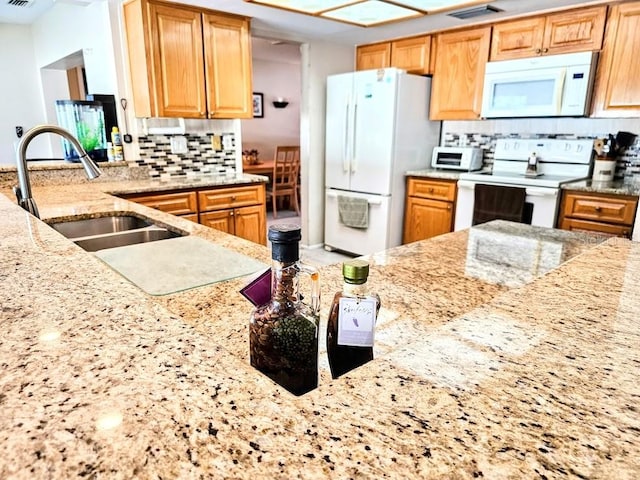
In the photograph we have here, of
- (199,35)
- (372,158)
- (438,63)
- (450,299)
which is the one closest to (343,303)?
(450,299)

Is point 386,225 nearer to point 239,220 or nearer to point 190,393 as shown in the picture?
point 239,220

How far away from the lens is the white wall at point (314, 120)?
431 centimetres

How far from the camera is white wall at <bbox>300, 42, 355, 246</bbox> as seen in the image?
431 cm

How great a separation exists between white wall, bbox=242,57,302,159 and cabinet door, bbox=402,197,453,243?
4224 mm

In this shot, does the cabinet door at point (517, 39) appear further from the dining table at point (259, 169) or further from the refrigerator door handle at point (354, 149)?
the dining table at point (259, 169)

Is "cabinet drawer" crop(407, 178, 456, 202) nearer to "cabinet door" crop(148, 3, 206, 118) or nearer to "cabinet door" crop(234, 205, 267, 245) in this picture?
"cabinet door" crop(234, 205, 267, 245)

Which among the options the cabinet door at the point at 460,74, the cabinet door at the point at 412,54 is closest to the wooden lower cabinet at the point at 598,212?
the cabinet door at the point at 460,74

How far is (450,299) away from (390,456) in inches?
27.4

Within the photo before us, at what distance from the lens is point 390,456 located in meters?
0.35

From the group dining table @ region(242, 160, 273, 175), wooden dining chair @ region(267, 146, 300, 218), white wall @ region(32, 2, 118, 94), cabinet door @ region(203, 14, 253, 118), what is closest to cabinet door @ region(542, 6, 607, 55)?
cabinet door @ region(203, 14, 253, 118)

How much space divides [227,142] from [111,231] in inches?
80.7

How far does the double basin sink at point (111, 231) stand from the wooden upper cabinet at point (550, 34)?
312 centimetres

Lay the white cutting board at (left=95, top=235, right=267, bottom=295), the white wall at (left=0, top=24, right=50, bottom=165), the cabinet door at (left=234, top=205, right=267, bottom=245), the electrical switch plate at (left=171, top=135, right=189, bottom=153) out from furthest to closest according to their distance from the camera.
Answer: the white wall at (left=0, top=24, right=50, bottom=165)
the electrical switch plate at (left=171, top=135, right=189, bottom=153)
the cabinet door at (left=234, top=205, right=267, bottom=245)
the white cutting board at (left=95, top=235, right=267, bottom=295)

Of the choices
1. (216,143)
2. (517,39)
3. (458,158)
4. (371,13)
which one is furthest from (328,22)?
(458,158)
